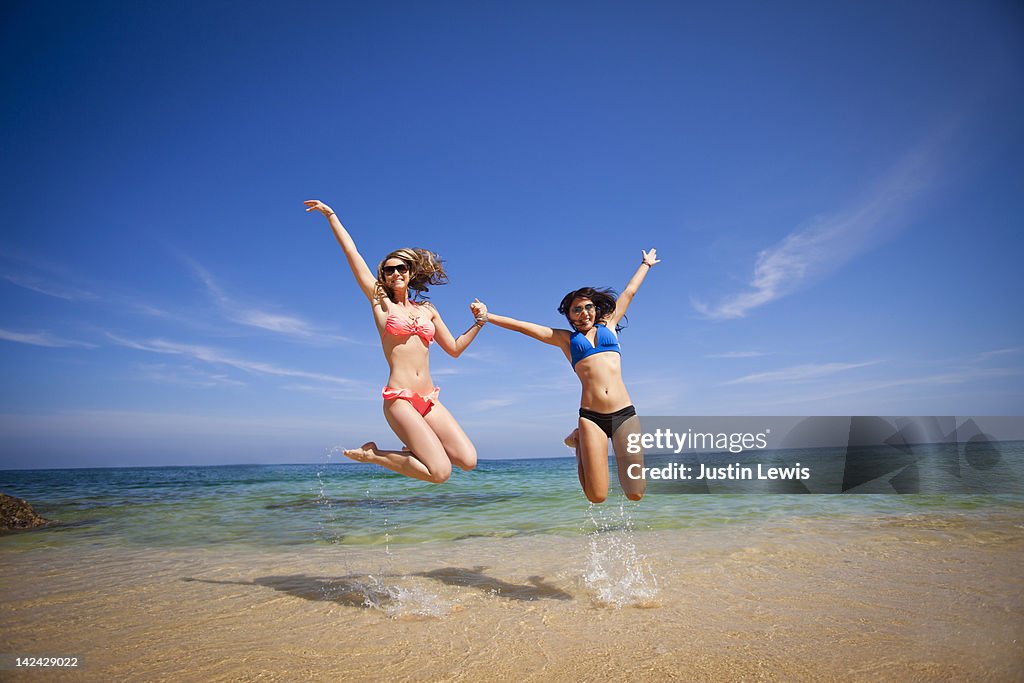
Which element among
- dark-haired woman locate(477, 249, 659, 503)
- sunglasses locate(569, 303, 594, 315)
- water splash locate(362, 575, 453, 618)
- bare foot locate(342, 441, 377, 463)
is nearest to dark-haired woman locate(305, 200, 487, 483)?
bare foot locate(342, 441, 377, 463)

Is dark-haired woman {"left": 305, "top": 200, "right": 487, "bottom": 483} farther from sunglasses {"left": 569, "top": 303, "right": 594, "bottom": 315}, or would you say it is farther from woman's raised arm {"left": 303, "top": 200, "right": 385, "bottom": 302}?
sunglasses {"left": 569, "top": 303, "right": 594, "bottom": 315}

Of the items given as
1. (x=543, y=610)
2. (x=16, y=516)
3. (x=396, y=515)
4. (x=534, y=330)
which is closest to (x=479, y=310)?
(x=534, y=330)

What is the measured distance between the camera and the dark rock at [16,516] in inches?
437

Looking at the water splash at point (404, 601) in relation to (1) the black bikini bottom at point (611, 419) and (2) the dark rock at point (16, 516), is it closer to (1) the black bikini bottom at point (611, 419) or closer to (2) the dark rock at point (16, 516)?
(1) the black bikini bottom at point (611, 419)

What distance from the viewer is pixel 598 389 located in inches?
218

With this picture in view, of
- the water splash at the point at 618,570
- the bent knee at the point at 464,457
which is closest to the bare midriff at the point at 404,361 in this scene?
the bent knee at the point at 464,457

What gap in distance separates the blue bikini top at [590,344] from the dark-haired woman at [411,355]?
98 cm

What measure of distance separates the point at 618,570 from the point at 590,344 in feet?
10.9

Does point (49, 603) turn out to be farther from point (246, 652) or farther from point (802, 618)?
point (802, 618)

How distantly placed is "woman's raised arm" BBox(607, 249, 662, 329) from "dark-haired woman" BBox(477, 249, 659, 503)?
1 cm

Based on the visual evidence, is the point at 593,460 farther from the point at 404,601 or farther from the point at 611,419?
the point at 404,601

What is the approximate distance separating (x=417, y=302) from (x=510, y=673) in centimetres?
329

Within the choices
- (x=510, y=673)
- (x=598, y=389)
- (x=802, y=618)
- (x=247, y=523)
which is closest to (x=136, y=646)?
(x=510, y=673)

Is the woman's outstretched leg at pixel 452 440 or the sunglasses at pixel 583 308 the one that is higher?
the sunglasses at pixel 583 308
